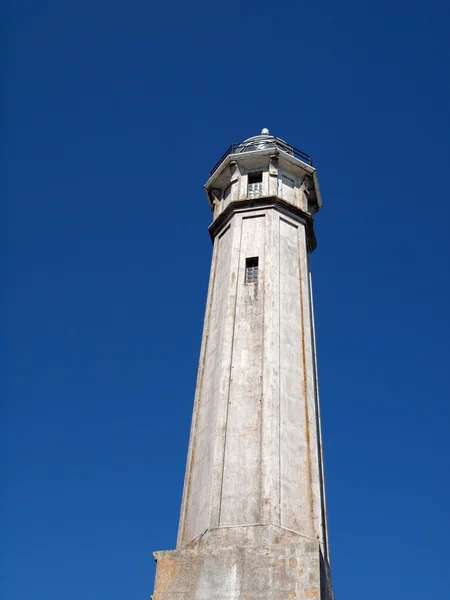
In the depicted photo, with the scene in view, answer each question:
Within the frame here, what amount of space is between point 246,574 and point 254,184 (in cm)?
1462

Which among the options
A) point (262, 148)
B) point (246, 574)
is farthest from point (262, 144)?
point (246, 574)

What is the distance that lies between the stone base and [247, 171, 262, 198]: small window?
13216mm

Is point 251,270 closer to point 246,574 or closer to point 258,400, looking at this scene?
point 258,400

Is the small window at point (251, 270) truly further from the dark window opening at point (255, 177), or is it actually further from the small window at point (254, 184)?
the dark window opening at point (255, 177)

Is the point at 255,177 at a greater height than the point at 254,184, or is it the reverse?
the point at 255,177

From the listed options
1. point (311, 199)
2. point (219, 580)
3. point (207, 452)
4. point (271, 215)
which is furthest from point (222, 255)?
point (219, 580)

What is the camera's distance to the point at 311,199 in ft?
83.5

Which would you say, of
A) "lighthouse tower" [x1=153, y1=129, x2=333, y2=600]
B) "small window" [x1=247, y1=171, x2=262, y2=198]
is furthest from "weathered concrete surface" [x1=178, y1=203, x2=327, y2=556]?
"small window" [x1=247, y1=171, x2=262, y2=198]

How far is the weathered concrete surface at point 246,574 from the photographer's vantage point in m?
13.4

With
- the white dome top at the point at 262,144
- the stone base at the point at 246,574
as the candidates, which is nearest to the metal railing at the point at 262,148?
the white dome top at the point at 262,144

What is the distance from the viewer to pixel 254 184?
80.0 ft

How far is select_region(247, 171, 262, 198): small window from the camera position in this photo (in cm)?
2386

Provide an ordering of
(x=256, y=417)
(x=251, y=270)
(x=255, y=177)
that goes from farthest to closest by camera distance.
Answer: (x=255, y=177) < (x=251, y=270) < (x=256, y=417)

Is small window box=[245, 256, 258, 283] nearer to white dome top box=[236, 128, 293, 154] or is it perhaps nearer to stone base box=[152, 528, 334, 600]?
white dome top box=[236, 128, 293, 154]
